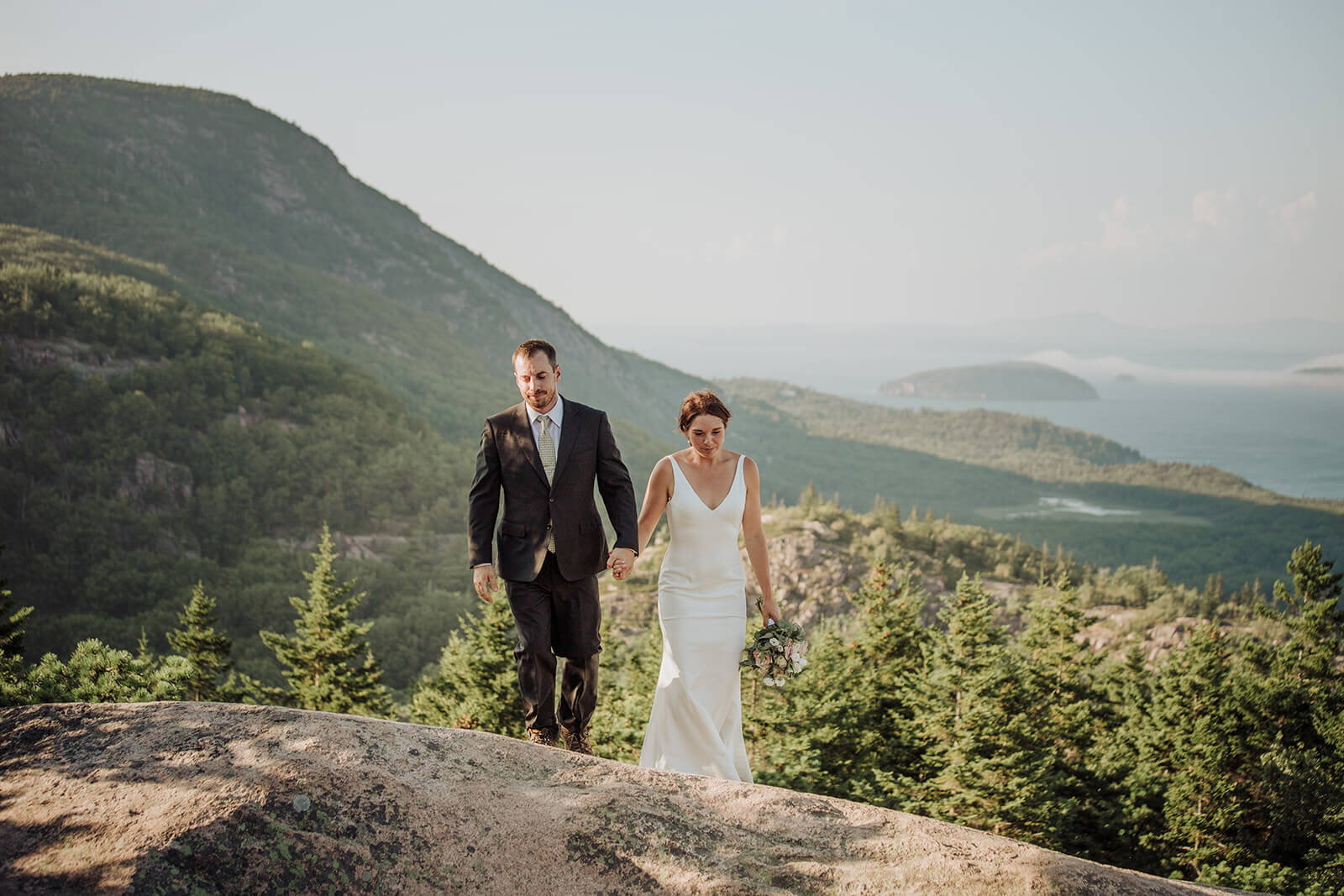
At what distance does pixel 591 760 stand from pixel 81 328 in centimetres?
12085

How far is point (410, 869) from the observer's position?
354 centimetres

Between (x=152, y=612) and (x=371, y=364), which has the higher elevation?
(x=371, y=364)

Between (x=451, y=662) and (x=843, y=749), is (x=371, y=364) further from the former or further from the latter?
(x=843, y=749)

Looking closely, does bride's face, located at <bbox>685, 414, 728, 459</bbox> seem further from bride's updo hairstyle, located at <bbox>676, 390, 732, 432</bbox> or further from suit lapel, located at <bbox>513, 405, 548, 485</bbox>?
suit lapel, located at <bbox>513, 405, 548, 485</bbox>

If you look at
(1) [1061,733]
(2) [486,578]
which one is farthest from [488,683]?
(2) [486,578]

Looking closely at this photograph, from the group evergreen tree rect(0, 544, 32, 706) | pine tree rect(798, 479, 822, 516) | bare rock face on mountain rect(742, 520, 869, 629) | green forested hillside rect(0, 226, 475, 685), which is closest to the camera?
evergreen tree rect(0, 544, 32, 706)

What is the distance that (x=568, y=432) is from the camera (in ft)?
18.8

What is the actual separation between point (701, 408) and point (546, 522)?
1.45m

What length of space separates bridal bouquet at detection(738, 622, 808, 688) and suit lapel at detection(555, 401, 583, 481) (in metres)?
2.18

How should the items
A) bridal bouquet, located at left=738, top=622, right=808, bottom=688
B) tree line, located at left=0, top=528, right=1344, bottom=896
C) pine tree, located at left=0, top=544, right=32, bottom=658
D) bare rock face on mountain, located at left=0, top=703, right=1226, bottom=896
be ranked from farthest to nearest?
1. tree line, located at left=0, top=528, right=1344, bottom=896
2. pine tree, located at left=0, top=544, right=32, bottom=658
3. bridal bouquet, located at left=738, top=622, right=808, bottom=688
4. bare rock face on mountain, located at left=0, top=703, right=1226, bottom=896

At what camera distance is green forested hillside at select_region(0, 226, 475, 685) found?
251 feet

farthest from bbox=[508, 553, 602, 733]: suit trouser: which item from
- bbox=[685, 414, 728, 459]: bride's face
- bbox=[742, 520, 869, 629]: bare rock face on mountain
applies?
bbox=[742, 520, 869, 629]: bare rock face on mountain

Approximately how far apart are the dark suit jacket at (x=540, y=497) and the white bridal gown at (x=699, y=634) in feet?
2.11

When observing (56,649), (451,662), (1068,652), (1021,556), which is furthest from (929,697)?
(1021,556)
